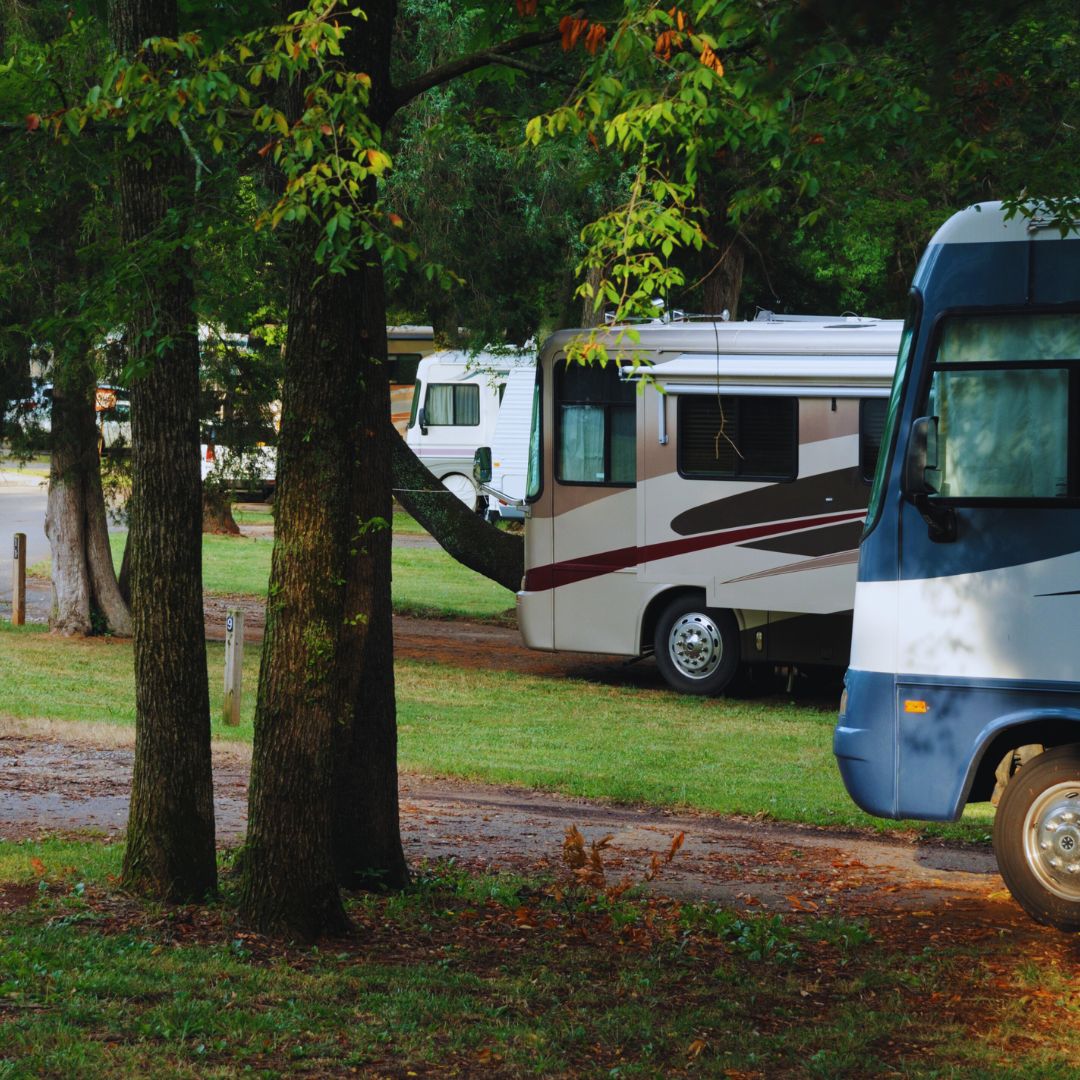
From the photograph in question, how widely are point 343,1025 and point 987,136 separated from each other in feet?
16.3

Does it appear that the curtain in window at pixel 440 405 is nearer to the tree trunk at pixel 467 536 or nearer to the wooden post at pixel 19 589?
the wooden post at pixel 19 589

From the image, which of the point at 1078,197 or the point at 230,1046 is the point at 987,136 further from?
the point at 230,1046

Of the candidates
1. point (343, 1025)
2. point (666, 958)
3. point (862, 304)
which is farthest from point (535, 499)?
point (862, 304)

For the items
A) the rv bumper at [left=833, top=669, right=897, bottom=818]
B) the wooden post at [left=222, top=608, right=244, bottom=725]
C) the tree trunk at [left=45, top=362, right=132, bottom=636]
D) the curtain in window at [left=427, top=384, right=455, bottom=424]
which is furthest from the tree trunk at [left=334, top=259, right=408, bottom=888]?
the curtain in window at [left=427, top=384, right=455, bottom=424]

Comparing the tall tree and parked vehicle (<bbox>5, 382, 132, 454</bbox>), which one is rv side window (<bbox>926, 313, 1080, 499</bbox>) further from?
parked vehicle (<bbox>5, 382, 132, 454</bbox>)

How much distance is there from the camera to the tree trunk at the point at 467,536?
19.0 metres

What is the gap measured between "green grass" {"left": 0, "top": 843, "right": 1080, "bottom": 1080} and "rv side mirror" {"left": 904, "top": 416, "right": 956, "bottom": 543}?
6.37 feet

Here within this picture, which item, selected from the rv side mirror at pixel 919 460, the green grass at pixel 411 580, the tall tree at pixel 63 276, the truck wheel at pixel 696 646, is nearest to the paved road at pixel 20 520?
the green grass at pixel 411 580

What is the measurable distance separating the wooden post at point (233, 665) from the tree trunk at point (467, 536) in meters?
5.53

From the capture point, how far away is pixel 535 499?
56.1ft

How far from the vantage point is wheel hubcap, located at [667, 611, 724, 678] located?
54.0 ft

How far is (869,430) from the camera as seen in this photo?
1562cm

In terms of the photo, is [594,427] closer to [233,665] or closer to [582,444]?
[582,444]

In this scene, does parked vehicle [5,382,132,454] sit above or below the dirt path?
above
